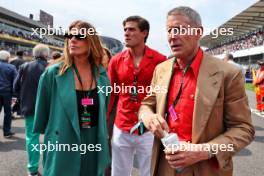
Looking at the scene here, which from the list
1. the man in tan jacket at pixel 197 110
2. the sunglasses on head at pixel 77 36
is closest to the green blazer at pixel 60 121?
the sunglasses on head at pixel 77 36

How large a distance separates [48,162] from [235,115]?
62.5 inches

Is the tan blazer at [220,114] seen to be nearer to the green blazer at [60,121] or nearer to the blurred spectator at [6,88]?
the green blazer at [60,121]

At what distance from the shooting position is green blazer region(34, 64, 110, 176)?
225cm

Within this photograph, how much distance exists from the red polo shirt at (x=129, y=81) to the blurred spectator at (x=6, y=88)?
13.0 ft

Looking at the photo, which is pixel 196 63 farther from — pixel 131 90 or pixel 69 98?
pixel 131 90

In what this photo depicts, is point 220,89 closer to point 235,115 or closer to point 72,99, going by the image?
point 235,115

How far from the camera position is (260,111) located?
9.79m

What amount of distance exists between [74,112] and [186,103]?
99cm

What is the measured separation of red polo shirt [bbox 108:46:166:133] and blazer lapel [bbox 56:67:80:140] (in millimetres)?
811

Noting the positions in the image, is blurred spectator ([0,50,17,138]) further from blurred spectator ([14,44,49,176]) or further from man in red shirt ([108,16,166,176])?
man in red shirt ([108,16,166,176])

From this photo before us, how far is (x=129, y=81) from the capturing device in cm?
301
